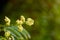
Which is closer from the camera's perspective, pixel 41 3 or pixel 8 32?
pixel 8 32

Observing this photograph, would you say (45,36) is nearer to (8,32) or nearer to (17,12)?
(17,12)

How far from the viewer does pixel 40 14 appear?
497cm

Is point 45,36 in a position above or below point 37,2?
below

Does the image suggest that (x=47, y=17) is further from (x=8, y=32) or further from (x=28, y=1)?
(x=8, y=32)

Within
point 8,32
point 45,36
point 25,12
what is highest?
point 25,12

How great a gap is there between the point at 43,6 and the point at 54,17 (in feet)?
0.75

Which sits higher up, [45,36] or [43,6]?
[43,6]

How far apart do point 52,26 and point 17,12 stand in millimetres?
558

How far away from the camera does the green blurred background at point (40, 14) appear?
16.2 ft

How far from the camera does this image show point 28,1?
4.97 m

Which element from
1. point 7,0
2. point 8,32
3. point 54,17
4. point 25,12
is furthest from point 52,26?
point 8,32

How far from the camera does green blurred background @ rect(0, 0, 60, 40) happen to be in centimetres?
493

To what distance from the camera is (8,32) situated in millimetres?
2852

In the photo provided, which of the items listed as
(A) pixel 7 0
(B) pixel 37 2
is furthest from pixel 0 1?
(B) pixel 37 2
